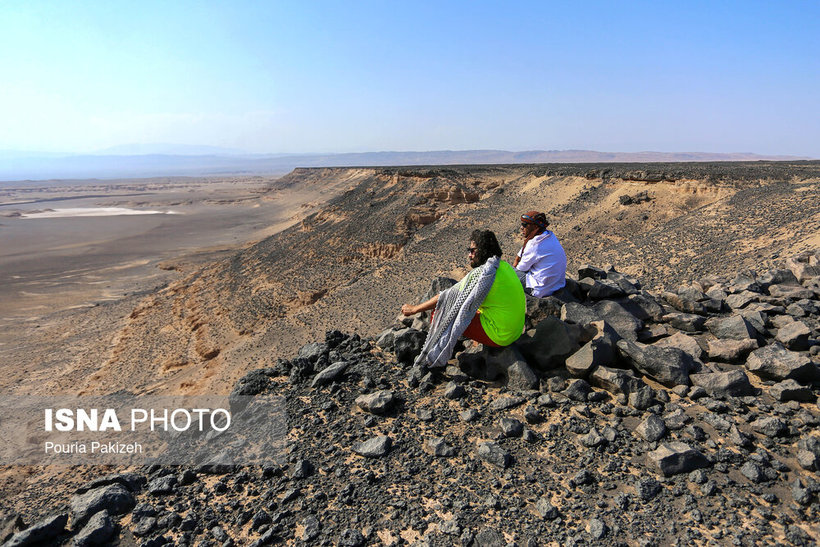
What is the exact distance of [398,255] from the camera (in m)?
18.3

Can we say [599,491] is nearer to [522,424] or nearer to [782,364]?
[522,424]

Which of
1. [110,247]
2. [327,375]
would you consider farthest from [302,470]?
[110,247]

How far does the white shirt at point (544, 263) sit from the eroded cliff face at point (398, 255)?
648 centimetres

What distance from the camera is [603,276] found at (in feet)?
22.9

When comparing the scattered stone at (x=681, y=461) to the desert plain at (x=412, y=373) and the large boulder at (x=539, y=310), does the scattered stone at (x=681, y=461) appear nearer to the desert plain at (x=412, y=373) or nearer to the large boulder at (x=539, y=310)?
the desert plain at (x=412, y=373)

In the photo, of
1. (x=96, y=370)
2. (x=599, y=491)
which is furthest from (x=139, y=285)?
(x=599, y=491)

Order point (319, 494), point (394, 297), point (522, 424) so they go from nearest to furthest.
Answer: point (319, 494) < point (522, 424) < point (394, 297)

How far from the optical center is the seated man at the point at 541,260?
5.57 metres

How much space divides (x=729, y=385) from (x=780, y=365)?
0.54m

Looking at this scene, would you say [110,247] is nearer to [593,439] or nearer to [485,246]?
[485,246]

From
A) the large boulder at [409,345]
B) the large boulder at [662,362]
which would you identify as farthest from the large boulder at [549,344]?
the large boulder at [409,345]

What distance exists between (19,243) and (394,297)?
38181 millimetres

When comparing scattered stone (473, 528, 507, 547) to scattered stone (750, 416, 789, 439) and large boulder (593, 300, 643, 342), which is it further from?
large boulder (593, 300, 643, 342)

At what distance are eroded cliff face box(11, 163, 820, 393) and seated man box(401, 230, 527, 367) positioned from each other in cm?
634
